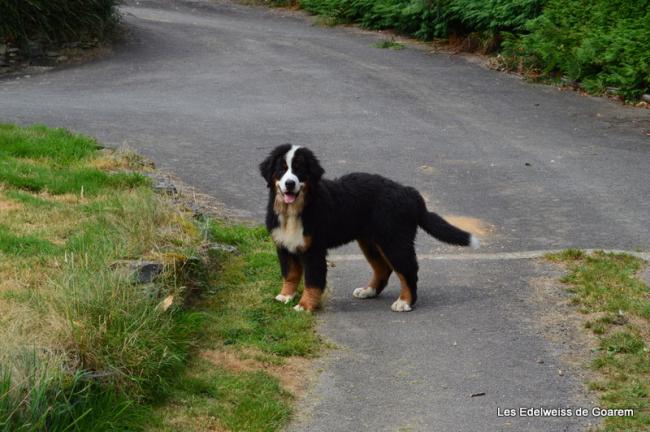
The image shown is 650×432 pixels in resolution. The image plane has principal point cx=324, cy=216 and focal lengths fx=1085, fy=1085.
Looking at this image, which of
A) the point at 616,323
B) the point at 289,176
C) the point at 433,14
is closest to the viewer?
the point at 616,323

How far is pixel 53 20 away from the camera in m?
20.6

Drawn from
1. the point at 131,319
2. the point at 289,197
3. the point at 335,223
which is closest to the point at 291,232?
the point at 289,197

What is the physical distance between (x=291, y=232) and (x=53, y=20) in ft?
45.2

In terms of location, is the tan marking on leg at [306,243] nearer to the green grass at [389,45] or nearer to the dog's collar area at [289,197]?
the dog's collar area at [289,197]

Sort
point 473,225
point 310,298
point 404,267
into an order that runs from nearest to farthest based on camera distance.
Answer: point 310,298 → point 404,267 → point 473,225

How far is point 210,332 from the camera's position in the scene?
7.77 m

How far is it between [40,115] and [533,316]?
9593 millimetres

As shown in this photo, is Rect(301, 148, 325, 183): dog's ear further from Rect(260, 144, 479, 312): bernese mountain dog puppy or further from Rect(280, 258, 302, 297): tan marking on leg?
Rect(280, 258, 302, 297): tan marking on leg

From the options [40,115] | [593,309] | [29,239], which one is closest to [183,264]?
[29,239]

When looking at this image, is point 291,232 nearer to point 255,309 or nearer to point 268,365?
point 255,309

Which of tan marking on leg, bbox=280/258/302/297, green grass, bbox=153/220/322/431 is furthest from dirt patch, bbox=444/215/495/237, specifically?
tan marking on leg, bbox=280/258/302/297

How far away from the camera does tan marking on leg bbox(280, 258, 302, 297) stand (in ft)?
28.0

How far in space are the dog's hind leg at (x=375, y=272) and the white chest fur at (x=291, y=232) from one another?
28.7 inches

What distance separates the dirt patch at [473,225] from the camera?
1089 cm
